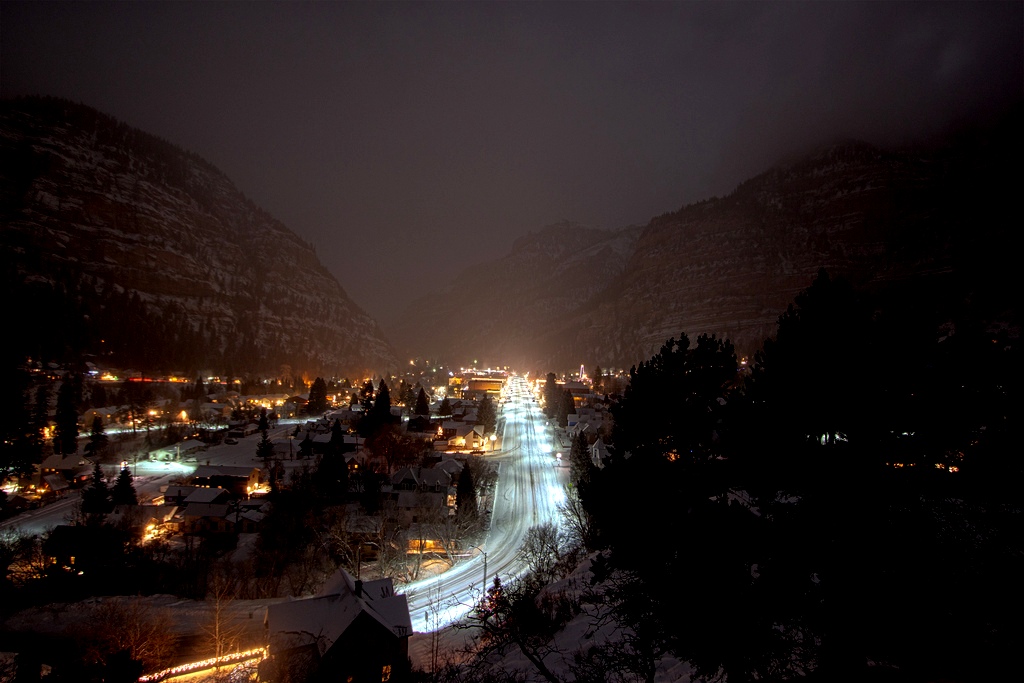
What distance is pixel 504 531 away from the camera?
25.3 meters

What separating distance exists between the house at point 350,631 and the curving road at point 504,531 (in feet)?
10.8

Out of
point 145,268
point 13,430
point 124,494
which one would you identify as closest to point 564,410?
point 124,494

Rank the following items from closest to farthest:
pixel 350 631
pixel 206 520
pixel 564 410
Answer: pixel 350 631 < pixel 206 520 < pixel 564 410

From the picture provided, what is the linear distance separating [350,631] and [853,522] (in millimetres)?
14273

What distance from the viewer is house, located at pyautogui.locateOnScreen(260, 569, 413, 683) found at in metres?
13.0

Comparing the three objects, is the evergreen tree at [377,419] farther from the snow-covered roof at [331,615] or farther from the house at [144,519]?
the snow-covered roof at [331,615]

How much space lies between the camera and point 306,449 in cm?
3959

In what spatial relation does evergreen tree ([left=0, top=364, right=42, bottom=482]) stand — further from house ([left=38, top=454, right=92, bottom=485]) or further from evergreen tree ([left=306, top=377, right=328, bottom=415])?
evergreen tree ([left=306, top=377, right=328, bottom=415])

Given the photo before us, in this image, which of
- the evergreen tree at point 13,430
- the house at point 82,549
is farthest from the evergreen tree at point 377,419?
the evergreen tree at point 13,430

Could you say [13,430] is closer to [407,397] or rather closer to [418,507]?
[418,507]

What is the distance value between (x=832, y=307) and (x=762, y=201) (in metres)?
159

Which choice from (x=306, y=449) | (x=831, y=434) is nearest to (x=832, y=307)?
(x=831, y=434)

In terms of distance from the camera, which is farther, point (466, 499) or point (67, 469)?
point (67, 469)

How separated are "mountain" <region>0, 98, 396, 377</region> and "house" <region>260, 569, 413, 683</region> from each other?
76.2 m
